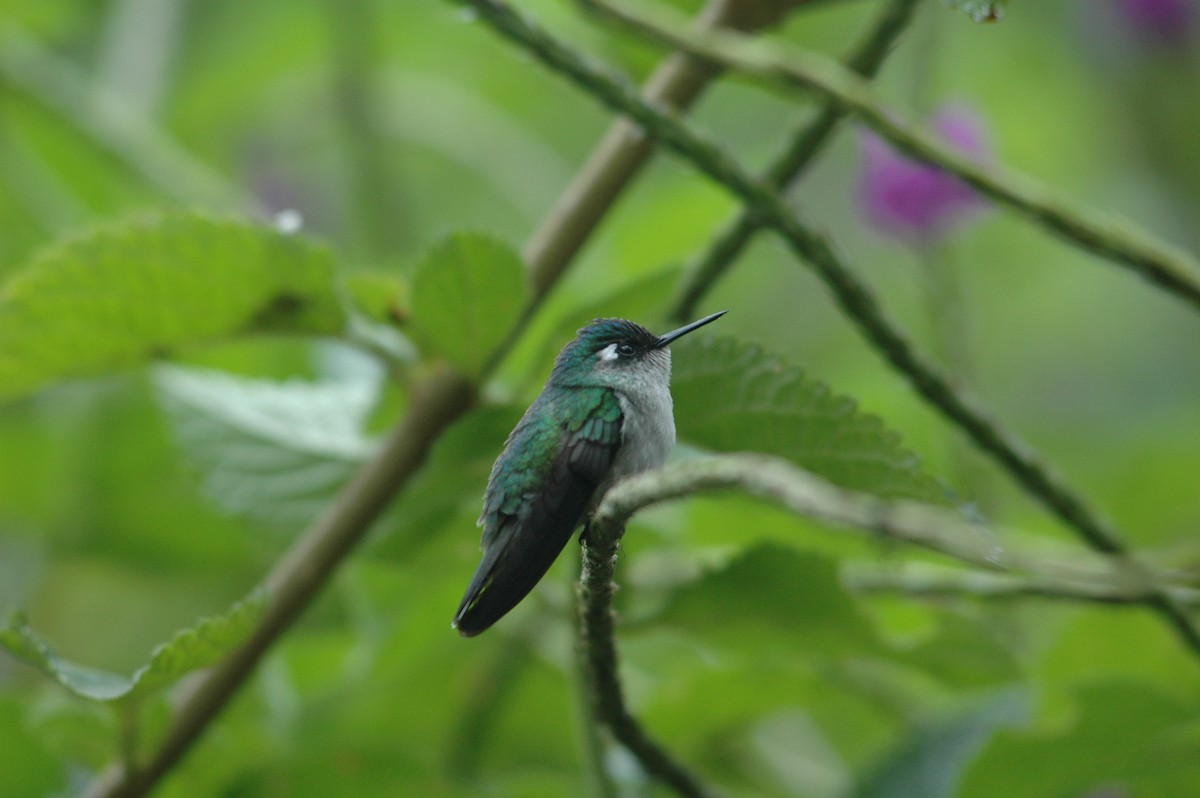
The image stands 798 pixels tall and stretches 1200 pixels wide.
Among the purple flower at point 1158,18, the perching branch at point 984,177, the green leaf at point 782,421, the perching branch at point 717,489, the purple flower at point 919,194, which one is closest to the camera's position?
the perching branch at point 717,489

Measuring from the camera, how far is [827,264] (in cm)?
85

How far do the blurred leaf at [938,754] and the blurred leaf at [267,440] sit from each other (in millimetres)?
587

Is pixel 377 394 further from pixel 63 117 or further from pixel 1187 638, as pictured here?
pixel 63 117

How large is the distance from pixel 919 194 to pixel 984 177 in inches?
31.3

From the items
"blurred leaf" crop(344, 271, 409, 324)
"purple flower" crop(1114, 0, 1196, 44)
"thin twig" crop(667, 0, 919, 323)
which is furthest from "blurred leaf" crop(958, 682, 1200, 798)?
"purple flower" crop(1114, 0, 1196, 44)

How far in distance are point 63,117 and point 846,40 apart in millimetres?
1649

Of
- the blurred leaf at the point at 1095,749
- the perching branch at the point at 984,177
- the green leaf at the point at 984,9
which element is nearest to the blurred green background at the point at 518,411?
the blurred leaf at the point at 1095,749

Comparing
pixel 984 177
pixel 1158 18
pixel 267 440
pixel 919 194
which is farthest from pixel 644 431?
pixel 1158 18

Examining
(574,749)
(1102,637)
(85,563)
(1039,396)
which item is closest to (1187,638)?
(1102,637)

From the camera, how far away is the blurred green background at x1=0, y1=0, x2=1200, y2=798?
1.14 m

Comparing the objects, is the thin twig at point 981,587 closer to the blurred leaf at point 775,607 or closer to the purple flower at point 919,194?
the blurred leaf at point 775,607

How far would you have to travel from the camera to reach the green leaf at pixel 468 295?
3.02 feet

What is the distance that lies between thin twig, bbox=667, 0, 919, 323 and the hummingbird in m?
0.14

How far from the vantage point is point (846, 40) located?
9.30 feet
